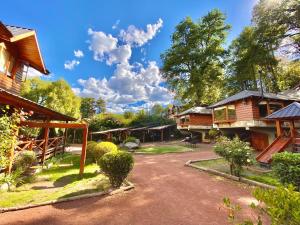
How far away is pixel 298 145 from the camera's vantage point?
11320 mm

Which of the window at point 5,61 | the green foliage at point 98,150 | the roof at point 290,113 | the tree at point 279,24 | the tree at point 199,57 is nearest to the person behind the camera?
the window at point 5,61

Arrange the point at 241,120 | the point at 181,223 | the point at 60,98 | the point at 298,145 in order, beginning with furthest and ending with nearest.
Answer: the point at 60,98 → the point at 241,120 → the point at 298,145 → the point at 181,223

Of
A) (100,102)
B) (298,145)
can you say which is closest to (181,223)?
(298,145)

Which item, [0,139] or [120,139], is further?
[120,139]

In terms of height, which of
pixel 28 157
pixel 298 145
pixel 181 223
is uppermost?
pixel 298 145

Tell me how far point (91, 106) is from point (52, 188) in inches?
2090

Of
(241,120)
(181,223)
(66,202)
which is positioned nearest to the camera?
(181,223)

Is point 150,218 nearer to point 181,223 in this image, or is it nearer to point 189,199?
point 181,223

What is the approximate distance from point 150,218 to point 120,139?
99.4 ft

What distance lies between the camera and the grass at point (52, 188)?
6988 mm

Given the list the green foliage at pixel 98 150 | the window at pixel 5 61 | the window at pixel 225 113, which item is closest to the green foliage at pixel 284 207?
the green foliage at pixel 98 150

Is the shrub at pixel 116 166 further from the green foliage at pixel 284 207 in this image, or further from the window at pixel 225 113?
the window at pixel 225 113

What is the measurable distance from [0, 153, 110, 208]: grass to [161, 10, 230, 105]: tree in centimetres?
2803

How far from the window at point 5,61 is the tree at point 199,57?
2773 centimetres
